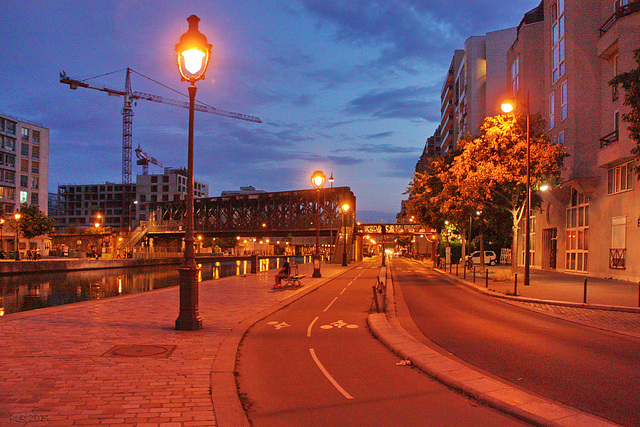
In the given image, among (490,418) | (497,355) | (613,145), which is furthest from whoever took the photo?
(613,145)

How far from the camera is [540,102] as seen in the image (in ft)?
155

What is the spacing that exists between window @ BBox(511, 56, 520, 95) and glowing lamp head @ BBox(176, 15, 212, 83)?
4193cm

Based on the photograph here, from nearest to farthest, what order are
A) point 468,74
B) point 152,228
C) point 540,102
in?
point 540,102 → point 468,74 → point 152,228

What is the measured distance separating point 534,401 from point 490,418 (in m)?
0.78

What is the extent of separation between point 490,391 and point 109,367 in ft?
18.4

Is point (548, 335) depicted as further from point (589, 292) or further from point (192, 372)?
point (589, 292)

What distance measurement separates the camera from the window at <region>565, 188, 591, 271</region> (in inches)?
1341

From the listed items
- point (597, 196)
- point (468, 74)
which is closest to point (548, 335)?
point (597, 196)

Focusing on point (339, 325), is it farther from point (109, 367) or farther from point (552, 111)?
point (552, 111)

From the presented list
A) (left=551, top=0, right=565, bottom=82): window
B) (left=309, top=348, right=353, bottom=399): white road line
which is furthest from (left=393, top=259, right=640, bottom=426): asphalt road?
(left=551, top=0, right=565, bottom=82): window

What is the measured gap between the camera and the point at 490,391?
6.43 meters

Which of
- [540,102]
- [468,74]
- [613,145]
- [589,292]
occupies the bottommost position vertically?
[589,292]

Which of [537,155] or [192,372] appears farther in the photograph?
[537,155]

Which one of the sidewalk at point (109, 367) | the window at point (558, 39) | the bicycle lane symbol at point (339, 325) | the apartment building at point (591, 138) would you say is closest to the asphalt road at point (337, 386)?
the bicycle lane symbol at point (339, 325)
